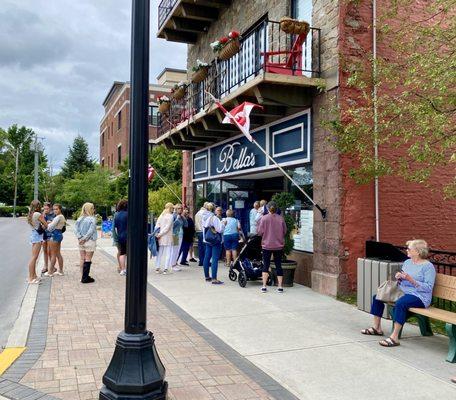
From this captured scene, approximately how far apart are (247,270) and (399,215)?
3240 mm

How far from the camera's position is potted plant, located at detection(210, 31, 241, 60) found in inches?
Answer: 408

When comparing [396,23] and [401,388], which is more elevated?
[396,23]

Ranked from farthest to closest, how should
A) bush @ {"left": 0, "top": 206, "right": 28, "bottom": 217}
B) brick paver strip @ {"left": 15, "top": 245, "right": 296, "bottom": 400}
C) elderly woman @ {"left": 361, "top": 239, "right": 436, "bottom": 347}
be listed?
bush @ {"left": 0, "top": 206, "right": 28, "bottom": 217} < elderly woman @ {"left": 361, "top": 239, "right": 436, "bottom": 347} < brick paver strip @ {"left": 15, "top": 245, "right": 296, "bottom": 400}

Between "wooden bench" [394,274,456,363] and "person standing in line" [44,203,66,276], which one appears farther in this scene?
"person standing in line" [44,203,66,276]

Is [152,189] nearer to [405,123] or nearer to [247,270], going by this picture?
[247,270]

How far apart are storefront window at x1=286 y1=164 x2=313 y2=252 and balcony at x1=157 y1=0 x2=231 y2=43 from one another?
22.3ft

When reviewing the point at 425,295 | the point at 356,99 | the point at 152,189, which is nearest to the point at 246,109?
the point at 356,99

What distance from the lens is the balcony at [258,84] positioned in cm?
934

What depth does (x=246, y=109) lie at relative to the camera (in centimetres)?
950

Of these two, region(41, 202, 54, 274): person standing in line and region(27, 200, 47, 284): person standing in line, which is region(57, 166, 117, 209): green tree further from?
region(27, 200, 47, 284): person standing in line

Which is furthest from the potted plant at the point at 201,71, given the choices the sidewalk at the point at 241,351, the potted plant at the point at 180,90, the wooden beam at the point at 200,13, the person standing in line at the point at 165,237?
the sidewalk at the point at 241,351

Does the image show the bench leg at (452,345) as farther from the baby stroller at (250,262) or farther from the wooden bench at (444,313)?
the baby stroller at (250,262)

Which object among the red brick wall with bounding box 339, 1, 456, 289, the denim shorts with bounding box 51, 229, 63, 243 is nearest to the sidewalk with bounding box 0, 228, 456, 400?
the red brick wall with bounding box 339, 1, 456, 289

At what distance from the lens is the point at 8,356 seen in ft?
16.9
